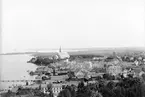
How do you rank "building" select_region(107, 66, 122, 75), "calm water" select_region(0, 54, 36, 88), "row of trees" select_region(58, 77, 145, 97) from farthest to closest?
"building" select_region(107, 66, 122, 75), "row of trees" select_region(58, 77, 145, 97), "calm water" select_region(0, 54, 36, 88)


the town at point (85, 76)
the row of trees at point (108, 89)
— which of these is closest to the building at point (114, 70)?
the town at point (85, 76)

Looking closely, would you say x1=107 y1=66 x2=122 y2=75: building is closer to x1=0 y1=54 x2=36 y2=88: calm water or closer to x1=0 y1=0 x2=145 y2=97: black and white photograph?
x1=0 y1=0 x2=145 y2=97: black and white photograph

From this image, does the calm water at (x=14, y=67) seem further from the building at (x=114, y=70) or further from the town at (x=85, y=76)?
the building at (x=114, y=70)

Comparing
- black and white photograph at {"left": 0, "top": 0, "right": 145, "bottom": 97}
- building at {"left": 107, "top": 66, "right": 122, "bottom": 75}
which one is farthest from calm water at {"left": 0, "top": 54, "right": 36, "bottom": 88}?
building at {"left": 107, "top": 66, "right": 122, "bottom": 75}

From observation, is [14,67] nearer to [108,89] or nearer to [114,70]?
[108,89]

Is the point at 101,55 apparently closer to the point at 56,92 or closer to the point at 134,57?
the point at 134,57

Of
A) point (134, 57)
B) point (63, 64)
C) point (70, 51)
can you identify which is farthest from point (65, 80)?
point (134, 57)
